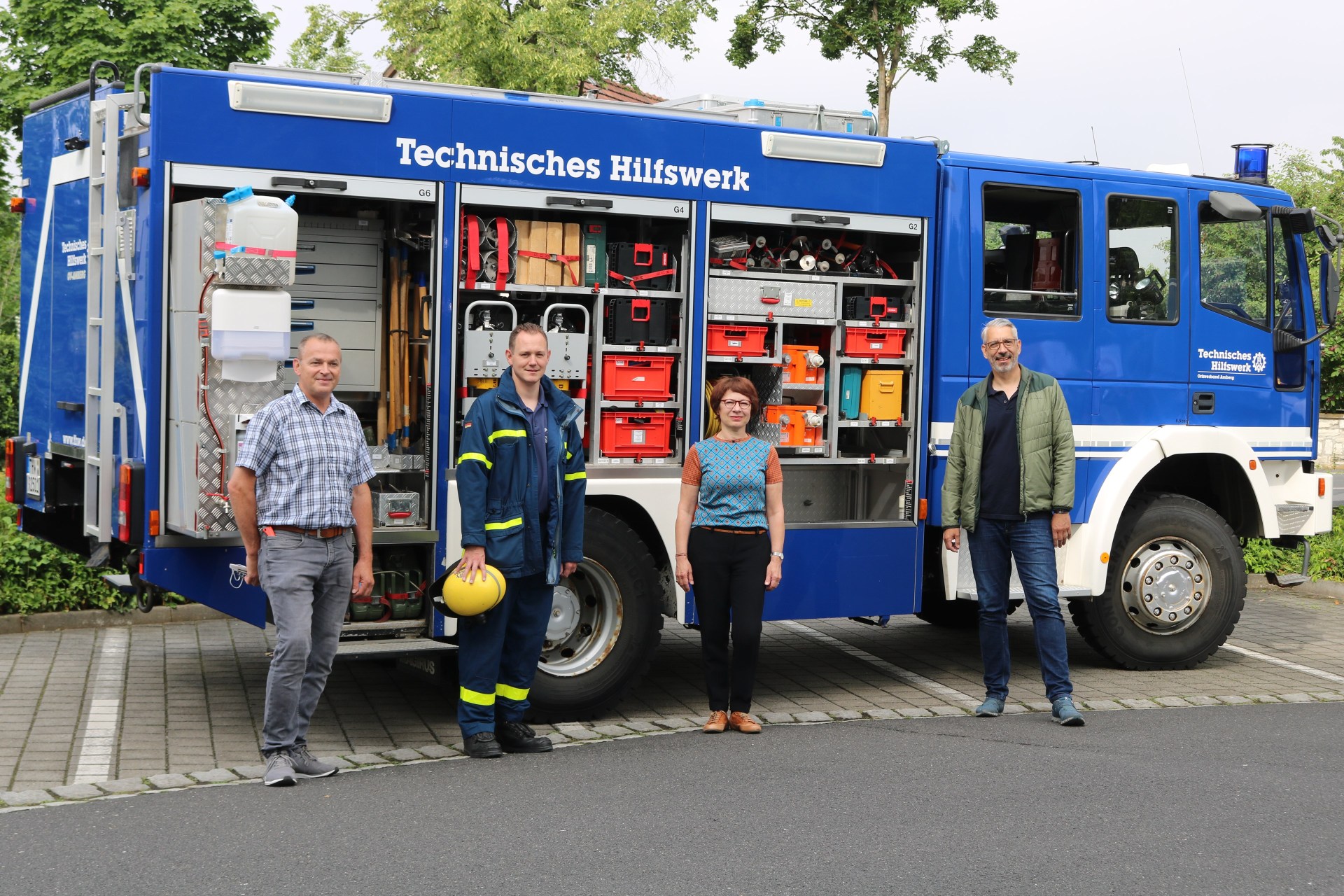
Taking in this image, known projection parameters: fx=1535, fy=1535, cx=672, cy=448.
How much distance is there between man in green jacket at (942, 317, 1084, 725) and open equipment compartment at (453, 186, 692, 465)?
4.76ft

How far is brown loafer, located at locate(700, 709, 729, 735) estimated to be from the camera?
7145mm

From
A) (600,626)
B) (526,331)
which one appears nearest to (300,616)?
(526,331)

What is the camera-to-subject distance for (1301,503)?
923cm

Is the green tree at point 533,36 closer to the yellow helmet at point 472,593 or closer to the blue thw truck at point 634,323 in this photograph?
the blue thw truck at point 634,323

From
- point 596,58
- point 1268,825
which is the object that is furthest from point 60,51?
point 1268,825

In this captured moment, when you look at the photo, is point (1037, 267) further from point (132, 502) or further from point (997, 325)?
point (132, 502)

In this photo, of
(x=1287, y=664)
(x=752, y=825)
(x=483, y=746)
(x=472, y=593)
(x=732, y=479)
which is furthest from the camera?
(x=1287, y=664)

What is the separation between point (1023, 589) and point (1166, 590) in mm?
1479

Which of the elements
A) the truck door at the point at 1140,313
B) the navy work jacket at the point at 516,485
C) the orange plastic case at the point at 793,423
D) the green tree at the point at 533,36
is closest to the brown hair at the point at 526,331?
the navy work jacket at the point at 516,485

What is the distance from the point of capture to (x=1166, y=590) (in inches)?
347

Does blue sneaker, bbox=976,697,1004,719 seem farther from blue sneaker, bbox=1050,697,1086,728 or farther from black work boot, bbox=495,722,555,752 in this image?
black work boot, bbox=495,722,555,752

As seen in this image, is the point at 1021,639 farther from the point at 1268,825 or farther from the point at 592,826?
the point at 592,826

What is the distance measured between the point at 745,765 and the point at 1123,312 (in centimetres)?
369

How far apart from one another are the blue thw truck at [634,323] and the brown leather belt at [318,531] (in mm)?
499
